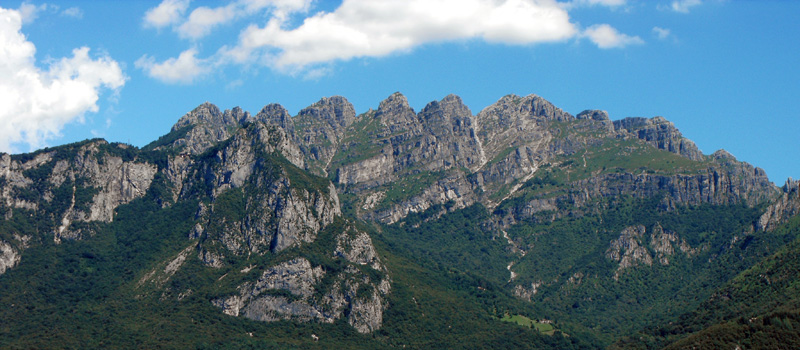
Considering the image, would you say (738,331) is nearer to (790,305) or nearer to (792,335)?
(792,335)

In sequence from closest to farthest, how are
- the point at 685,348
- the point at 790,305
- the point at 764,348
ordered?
the point at 764,348 < the point at 685,348 < the point at 790,305

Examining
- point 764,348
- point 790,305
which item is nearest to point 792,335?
point 764,348

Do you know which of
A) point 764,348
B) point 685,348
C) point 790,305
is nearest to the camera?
point 764,348

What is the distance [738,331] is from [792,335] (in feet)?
28.4

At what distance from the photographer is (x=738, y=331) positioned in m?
151

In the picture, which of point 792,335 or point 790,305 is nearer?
point 792,335

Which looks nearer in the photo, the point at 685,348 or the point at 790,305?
the point at 685,348

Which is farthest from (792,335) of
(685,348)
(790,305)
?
(790,305)

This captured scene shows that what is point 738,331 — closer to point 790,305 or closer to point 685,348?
point 685,348

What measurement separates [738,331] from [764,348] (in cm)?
775

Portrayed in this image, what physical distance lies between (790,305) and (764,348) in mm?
40969

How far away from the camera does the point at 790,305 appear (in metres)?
179

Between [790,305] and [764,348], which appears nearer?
[764,348]

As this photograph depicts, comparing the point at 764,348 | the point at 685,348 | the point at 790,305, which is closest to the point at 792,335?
the point at 764,348
